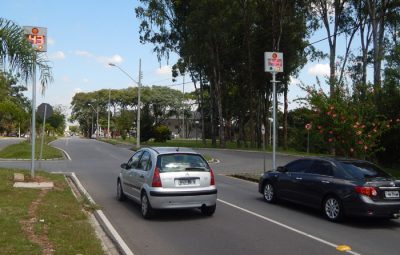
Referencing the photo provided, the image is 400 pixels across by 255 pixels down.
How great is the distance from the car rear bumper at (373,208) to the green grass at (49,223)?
551 centimetres

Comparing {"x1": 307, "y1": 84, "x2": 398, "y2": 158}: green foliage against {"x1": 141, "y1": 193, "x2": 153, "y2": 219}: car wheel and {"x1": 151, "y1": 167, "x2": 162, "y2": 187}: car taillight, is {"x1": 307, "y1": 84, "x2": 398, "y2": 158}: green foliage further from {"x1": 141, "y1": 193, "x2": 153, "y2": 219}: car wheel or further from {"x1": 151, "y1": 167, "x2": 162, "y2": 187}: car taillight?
{"x1": 141, "y1": 193, "x2": 153, "y2": 219}: car wheel

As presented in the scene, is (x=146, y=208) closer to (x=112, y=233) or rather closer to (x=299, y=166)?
(x=112, y=233)

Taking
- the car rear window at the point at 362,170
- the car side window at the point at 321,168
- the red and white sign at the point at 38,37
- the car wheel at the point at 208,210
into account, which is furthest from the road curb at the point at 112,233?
the red and white sign at the point at 38,37

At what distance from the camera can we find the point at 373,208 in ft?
33.4

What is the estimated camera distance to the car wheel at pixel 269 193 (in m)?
13.4

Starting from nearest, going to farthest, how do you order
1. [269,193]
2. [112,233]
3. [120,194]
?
[112,233] → [120,194] → [269,193]

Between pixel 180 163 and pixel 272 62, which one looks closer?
pixel 180 163

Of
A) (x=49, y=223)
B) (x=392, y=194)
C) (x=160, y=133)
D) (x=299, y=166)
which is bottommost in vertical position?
(x=49, y=223)

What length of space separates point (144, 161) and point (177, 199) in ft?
5.23

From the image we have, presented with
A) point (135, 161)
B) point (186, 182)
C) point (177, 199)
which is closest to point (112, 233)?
point (177, 199)

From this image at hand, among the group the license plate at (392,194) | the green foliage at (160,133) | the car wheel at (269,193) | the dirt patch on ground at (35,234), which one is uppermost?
the green foliage at (160,133)

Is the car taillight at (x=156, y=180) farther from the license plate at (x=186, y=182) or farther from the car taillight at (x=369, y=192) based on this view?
the car taillight at (x=369, y=192)

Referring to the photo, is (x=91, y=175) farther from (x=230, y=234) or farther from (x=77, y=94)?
(x=77, y=94)

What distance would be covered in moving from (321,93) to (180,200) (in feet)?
30.8
